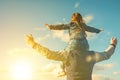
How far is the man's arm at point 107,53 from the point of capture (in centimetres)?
1047

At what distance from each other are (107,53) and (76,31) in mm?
1643

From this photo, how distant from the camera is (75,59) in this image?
33.1 feet

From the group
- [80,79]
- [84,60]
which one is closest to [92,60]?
[84,60]

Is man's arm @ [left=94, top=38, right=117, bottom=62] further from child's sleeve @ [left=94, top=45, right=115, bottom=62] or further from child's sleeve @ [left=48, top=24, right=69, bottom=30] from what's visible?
child's sleeve @ [left=48, top=24, right=69, bottom=30]

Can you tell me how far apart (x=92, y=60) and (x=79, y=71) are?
0.81 m

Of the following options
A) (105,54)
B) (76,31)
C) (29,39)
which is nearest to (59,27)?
(76,31)

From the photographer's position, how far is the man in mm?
9788

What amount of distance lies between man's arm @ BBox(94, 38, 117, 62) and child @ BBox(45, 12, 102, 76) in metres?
0.56

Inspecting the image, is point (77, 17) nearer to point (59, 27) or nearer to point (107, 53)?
point (59, 27)

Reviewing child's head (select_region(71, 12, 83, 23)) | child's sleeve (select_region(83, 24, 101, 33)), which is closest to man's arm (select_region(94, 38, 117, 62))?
child's sleeve (select_region(83, 24, 101, 33))

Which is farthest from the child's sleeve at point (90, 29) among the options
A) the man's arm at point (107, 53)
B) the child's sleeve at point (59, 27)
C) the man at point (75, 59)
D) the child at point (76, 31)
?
the man at point (75, 59)

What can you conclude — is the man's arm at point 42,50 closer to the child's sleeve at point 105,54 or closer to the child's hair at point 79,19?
the child's sleeve at point 105,54

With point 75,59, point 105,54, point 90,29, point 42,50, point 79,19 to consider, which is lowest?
point 75,59

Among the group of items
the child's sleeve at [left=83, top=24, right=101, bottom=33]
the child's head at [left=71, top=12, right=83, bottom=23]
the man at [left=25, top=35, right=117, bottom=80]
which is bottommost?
the man at [left=25, top=35, right=117, bottom=80]
